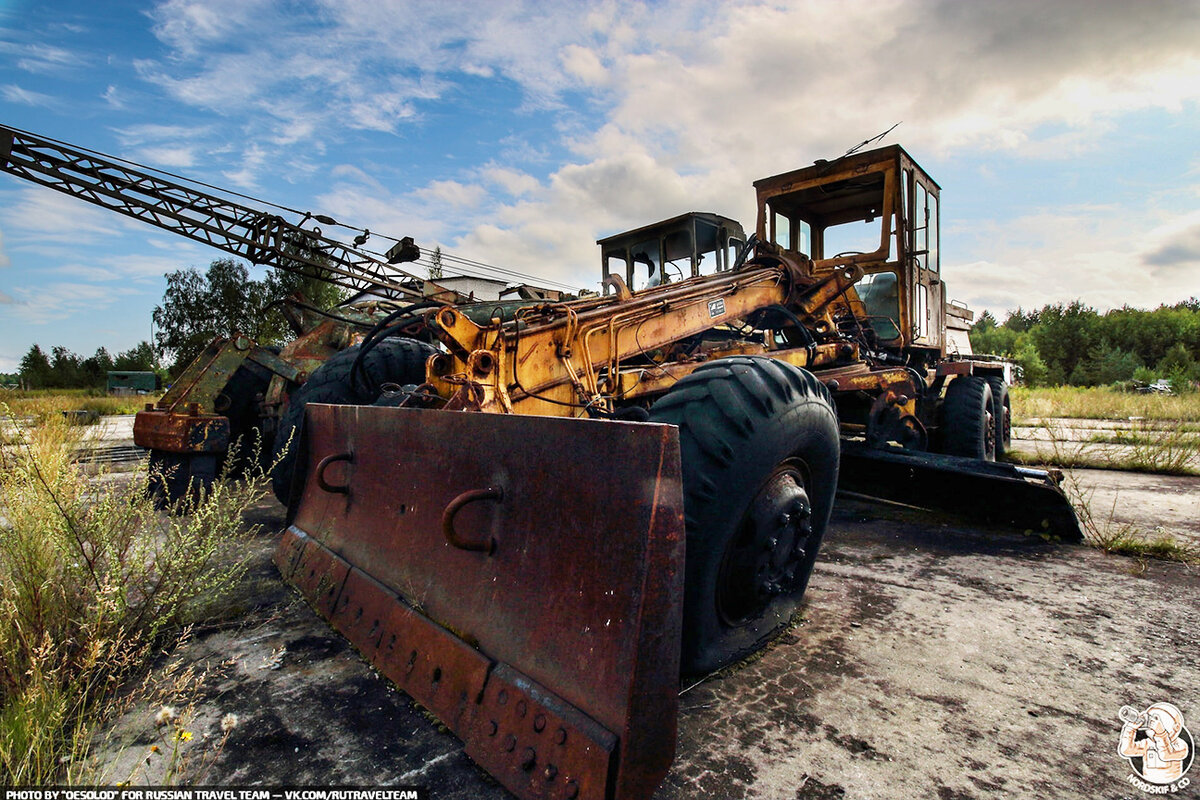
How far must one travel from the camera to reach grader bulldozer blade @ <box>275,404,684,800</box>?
1423 mm

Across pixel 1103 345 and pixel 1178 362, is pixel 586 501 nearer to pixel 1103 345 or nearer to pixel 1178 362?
pixel 1178 362

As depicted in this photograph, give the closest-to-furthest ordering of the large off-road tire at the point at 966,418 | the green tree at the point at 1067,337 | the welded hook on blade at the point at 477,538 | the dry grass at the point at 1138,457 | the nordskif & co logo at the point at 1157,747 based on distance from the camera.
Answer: the nordskif & co logo at the point at 1157,747, the welded hook on blade at the point at 477,538, the large off-road tire at the point at 966,418, the dry grass at the point at 1138,457, the green tree at the point at 1067,337

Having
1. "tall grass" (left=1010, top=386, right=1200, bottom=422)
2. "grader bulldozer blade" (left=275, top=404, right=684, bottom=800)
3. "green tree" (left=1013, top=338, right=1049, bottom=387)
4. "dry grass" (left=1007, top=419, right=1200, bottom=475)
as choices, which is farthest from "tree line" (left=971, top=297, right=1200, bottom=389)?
"grader bulldozer blade" (left=275, top=404, right=684, bottom=800)

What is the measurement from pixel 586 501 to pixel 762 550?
96 cm

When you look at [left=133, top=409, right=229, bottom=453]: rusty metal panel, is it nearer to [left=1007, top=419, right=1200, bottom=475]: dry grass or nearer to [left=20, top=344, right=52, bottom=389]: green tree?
[left=1007, top=419, right=1200, bottom=475]: dry grass

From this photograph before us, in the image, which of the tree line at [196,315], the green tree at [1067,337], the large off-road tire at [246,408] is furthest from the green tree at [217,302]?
the green tree at [1067,337]

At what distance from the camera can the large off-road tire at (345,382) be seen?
4.29 m

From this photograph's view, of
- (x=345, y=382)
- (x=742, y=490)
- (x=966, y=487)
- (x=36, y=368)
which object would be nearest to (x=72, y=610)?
(x=345, y=382)

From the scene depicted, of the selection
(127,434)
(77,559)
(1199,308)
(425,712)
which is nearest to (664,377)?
(425,712)

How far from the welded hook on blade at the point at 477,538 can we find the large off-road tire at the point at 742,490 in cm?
63

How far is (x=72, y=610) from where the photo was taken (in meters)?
2.44

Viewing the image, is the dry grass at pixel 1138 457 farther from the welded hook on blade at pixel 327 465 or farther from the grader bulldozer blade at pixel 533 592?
the welded hook on blade at pixel 327 465

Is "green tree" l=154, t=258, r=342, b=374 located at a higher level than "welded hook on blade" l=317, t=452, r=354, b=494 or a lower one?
higher

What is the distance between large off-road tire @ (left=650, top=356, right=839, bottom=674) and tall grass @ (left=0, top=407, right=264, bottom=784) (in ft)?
6.04
